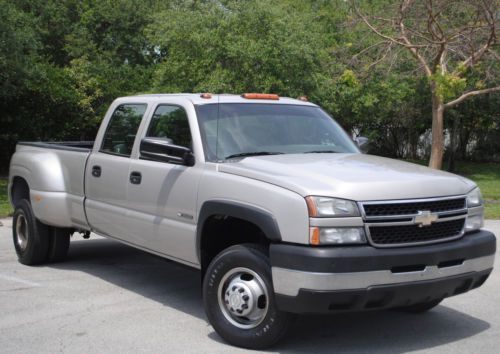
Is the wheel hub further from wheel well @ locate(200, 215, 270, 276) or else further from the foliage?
the foliage

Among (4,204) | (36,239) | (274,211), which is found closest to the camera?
(274,211)

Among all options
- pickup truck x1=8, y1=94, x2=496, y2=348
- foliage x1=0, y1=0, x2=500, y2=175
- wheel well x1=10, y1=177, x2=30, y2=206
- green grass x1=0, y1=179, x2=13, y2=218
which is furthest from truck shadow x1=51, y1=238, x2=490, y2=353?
foliage x1=0, y1=0, x2=500, y2=175

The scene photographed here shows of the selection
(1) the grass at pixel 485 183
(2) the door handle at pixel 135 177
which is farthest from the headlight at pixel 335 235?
(1) the grass at pixel 485 183

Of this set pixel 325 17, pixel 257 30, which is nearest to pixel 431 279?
pixel 257 30

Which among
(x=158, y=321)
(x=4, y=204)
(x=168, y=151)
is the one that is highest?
(x=168, y=151)

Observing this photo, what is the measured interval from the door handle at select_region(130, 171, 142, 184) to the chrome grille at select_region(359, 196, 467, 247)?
93.9 inches

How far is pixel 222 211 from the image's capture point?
17.5ft

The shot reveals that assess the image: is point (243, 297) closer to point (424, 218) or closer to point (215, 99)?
point (424, 218)

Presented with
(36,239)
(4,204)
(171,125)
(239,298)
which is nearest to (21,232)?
(36,239)

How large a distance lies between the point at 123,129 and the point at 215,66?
13078mm

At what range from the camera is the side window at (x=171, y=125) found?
6121 mm

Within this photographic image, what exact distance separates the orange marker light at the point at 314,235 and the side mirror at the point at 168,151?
4.82 ft

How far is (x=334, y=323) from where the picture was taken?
6.01 metres

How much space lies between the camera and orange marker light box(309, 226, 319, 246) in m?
4.71
